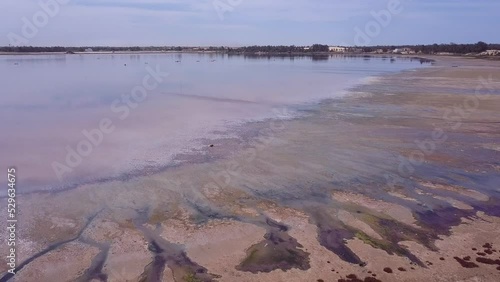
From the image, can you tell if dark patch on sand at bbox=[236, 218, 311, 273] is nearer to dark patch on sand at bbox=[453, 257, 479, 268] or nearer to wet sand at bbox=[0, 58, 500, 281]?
wet sand at bbox=[0, 58, 500, 281]

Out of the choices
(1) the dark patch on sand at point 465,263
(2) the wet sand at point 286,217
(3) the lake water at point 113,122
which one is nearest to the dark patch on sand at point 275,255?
(2) the wet sand at point 286,217

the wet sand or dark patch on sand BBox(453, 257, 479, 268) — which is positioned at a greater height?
the wet sand

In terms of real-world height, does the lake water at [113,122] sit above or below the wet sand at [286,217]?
above

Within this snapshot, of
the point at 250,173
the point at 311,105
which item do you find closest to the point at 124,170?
the point at 250,173

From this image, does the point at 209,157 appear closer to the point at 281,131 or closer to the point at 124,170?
the point at 124,170

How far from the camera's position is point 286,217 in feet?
28.8

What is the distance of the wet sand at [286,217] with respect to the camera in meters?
6.82

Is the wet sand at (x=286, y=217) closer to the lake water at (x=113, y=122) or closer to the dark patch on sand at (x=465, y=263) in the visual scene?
the dark patch on sand at (x=465, y=263)

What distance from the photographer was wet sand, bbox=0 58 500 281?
6.82m

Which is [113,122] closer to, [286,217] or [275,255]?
[286,217]

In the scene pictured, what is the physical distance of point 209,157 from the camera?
13055 millimetres

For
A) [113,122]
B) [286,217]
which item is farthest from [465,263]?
[113,122]

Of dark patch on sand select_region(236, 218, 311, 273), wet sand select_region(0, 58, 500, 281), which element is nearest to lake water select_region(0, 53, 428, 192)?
wet sand select_region(0, 58, 500, 281)

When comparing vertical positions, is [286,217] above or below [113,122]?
below
